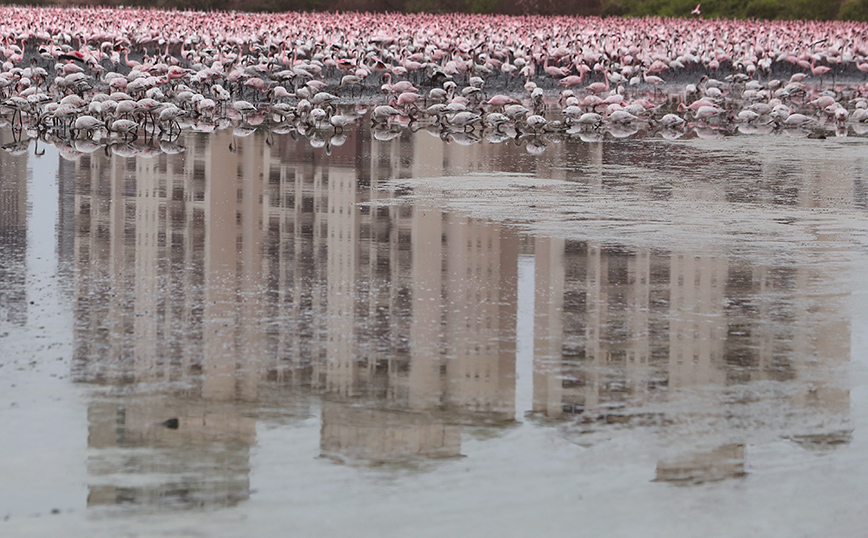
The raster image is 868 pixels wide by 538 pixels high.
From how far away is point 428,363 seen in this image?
620cm

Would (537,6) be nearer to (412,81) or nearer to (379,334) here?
(412,81)

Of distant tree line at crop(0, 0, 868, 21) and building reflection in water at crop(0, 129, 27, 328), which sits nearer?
building reflection in water at crop(0, 129, 27, 328)

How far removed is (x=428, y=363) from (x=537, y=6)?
6530 cm

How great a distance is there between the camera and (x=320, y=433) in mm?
5109

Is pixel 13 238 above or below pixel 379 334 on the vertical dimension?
above

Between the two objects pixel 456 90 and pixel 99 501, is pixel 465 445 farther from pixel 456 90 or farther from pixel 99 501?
pixel 456 90

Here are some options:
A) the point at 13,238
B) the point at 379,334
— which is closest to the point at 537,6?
the point at 13,238

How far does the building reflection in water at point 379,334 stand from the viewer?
16.6 ft

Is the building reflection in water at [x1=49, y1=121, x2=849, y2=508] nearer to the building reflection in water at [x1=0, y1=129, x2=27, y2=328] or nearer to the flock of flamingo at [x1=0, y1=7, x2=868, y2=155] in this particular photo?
the building reflection in water at [x1=0, y1=129, x2=27, y2=328]

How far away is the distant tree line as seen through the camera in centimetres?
6481

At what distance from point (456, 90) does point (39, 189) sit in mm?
16508

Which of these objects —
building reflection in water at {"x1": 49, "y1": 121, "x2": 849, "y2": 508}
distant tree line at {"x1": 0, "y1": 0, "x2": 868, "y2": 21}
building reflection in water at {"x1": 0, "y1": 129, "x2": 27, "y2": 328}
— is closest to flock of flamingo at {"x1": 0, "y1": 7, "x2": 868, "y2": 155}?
building reflection in water at {"x1": 0, "y1": 129, "x2": 27, "y2": 328}

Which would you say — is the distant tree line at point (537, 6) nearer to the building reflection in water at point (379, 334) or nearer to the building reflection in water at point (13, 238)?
the building reflection in water at point (13, 238)

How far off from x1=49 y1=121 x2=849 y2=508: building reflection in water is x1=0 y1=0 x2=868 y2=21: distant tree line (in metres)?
57.1
